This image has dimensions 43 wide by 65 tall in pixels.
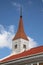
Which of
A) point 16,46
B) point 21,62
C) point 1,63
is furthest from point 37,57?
point 16,46

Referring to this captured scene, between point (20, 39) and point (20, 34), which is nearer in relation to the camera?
point (20, 34)

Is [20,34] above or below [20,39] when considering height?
above

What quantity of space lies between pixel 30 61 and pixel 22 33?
194ft

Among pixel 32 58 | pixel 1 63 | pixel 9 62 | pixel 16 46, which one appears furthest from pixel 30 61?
pixel 16 46

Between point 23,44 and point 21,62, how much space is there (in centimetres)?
5762

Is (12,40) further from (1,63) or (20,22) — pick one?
(1,63)

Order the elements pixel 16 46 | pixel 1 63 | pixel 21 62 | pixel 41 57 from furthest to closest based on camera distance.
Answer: pixel 16 46 < pixel 1 63 < pixel 21 62 < pixel 41 57

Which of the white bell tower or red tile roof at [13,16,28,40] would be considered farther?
red tile roof at [13,16,28,40]

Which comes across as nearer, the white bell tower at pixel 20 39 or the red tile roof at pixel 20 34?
the white bell tower at pixel 20 39

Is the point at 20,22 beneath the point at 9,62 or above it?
above

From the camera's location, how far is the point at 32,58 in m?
26.5

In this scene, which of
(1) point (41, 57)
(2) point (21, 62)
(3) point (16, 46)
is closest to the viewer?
(1) point (41, 57)

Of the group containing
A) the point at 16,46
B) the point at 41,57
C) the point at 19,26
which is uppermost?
the point at 19,26

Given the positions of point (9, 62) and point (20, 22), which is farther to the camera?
point (20, 22)
